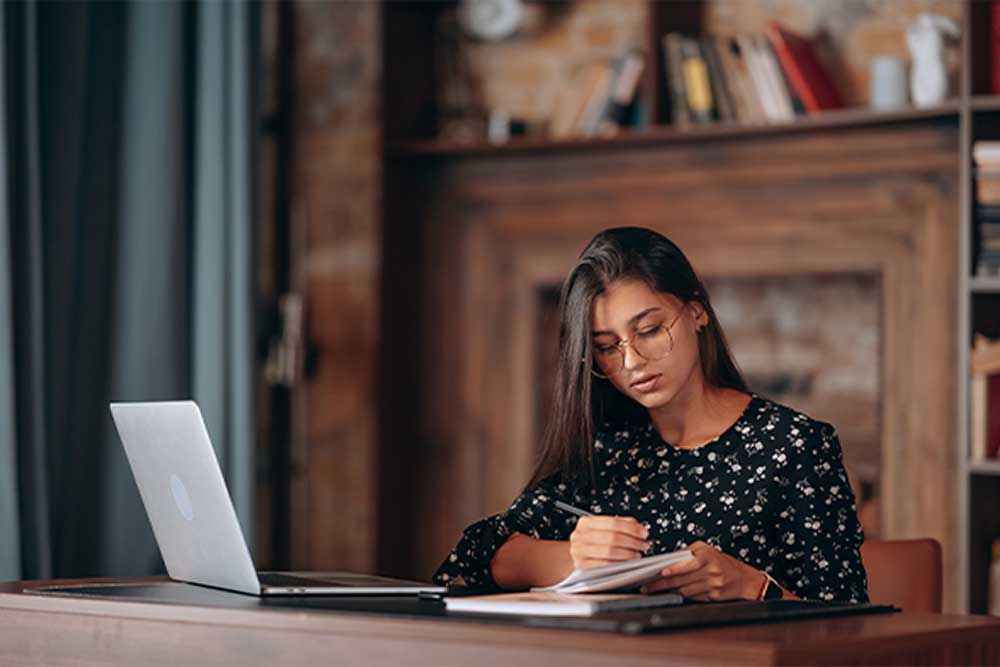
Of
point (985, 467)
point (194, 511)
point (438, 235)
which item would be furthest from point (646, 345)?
point (438, 235)

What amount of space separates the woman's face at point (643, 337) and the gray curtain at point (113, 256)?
148 centimetres

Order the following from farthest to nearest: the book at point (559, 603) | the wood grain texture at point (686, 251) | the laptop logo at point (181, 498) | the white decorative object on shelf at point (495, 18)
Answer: the white decorative object on shelf at point (495, 18) < the wood grain texture at point (686, 251) < the laptop logo at point (181, 498) < the book at point (559, 603)

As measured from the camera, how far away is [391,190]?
434 cm

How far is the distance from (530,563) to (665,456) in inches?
11.0

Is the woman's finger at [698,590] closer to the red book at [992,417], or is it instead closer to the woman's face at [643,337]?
the woman's face at [643,337]

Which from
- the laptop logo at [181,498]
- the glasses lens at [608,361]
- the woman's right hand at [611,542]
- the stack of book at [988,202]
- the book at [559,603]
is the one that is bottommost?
the book at [559,603]

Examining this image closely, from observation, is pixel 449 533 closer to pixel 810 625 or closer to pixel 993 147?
pixel 993 147

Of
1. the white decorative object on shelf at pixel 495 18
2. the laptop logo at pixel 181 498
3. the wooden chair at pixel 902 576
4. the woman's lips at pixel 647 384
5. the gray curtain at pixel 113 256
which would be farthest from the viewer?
the white decorative object on shelf at pixel 495 18

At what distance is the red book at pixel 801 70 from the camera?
3.79 metres

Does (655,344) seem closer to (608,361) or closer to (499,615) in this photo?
(608,361)

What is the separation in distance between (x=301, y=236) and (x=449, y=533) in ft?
3.09

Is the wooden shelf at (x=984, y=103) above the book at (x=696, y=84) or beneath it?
beneath

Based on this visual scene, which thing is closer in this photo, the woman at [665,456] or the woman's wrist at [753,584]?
the woman's wrist at [753,584]

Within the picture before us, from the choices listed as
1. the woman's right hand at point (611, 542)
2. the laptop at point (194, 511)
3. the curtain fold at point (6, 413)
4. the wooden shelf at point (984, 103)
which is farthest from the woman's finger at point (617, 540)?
the wooden shelf at point (984, 103)
